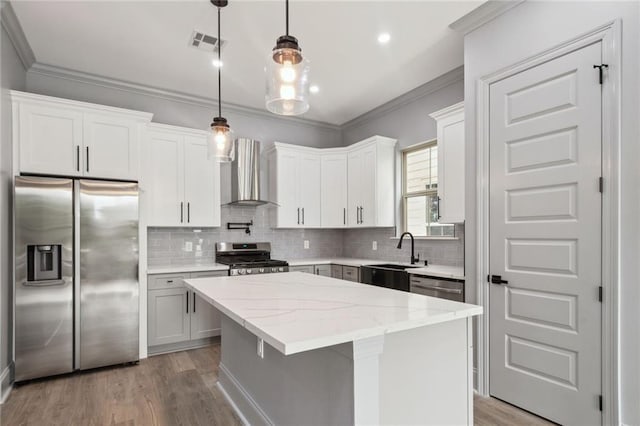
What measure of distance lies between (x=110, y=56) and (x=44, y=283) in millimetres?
2188

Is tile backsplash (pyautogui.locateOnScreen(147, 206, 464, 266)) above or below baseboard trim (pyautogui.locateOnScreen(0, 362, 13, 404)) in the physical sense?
above

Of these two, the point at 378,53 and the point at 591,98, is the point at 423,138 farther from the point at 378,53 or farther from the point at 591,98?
the point at 591,98

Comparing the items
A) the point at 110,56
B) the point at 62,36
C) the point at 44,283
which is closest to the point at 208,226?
the point at 44,283

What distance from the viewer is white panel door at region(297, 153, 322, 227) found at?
4.87 meters

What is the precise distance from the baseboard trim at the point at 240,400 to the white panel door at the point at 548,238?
1.74m

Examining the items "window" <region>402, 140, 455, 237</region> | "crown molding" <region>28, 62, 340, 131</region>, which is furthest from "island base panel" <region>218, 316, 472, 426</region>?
"crown molding" <region>28, 62, 340, 131</region>

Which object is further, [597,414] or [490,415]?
[490,415]

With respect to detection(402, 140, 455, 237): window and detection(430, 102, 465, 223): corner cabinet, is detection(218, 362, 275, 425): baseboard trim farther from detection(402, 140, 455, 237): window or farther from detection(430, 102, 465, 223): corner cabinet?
detection(402, 140, 455, 237): window

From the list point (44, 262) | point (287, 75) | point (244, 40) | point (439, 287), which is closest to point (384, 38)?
point (244, 40)

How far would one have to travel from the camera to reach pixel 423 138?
4.19m

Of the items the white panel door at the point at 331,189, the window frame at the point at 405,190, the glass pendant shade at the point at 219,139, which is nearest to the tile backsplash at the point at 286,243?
the window frame at the point at 405,190

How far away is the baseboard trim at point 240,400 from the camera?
2.19 metres

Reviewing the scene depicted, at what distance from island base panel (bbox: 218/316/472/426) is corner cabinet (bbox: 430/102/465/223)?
1728 mm

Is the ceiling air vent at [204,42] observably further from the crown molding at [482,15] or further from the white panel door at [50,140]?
the crown molding at [482,15]
